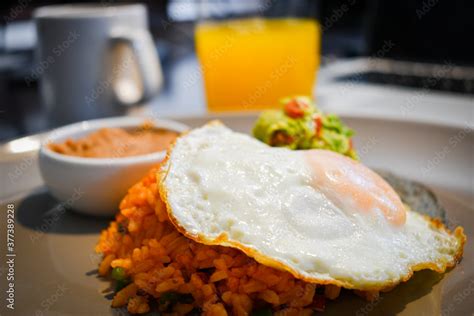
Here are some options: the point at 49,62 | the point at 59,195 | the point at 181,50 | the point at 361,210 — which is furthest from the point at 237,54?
the point at 181,50

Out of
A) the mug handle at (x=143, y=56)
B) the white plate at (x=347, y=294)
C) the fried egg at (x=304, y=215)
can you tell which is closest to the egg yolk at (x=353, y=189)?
the fried egg at (x=304, y=215)

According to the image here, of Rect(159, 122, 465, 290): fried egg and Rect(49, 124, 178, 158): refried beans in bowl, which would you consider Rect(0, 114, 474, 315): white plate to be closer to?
Rect(159, 122, 465, 290): fried egg

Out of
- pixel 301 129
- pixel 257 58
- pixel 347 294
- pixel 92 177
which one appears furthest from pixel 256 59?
pixel 347 294

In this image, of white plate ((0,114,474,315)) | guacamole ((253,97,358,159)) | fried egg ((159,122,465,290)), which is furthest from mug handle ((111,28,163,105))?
fried egg ((159,122,465,290))

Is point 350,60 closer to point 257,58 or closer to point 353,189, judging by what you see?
point 257,58

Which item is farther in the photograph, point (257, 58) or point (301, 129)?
point (257, 58)

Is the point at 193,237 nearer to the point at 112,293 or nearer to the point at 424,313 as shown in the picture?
the point at 112,293

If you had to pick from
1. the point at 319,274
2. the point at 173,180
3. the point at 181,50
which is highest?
the point at 173,180

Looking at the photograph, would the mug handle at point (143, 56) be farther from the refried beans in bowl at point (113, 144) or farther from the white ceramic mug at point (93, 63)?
the refried beans in bowl at point (113, 144)
